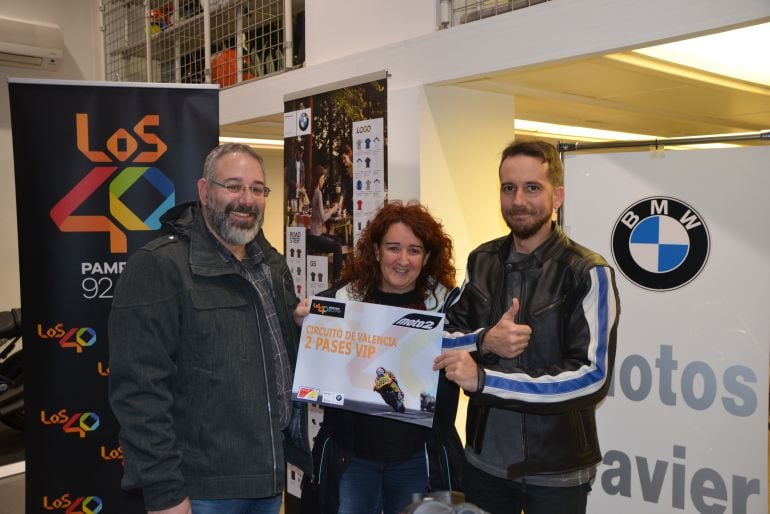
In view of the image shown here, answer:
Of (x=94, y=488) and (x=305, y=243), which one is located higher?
(x=305, y=243)

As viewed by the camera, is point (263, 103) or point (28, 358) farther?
point (263, 103)

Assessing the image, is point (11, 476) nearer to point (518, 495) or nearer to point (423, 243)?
point (423, 243)

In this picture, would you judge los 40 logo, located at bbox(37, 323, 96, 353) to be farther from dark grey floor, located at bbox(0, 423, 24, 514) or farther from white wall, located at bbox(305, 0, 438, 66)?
white wall, located at bbox(305, 0, 438, 66)

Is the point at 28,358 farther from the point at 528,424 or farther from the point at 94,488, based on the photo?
the point at 528,424

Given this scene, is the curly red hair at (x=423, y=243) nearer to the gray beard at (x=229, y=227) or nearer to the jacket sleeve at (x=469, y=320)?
the jacket sleeve at (x=469, y=320)

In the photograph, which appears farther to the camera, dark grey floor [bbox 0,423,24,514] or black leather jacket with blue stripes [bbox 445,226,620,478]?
dark grey floor [bbox 0,423,24,514]

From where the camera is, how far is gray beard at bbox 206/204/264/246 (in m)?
2.07

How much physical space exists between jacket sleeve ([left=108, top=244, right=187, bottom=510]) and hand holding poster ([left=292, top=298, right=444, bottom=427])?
482 millimetres

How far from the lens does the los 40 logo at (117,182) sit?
3.11m

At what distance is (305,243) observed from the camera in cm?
413

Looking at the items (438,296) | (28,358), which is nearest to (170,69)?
(28,358)

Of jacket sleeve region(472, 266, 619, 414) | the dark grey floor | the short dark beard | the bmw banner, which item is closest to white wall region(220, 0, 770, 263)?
the bmw banner

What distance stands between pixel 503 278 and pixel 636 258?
797 mm

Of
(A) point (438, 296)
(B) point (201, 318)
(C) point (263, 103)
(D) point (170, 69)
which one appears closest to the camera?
(B) point (201, 318)
